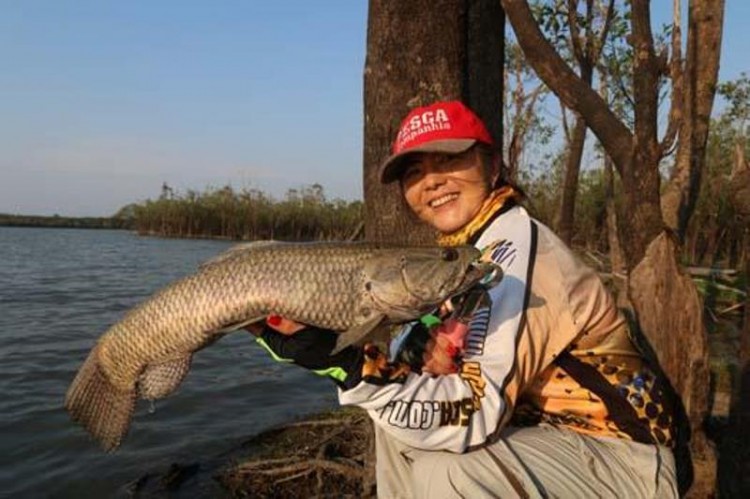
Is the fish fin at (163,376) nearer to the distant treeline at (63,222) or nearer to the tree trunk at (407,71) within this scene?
the tree trunk at (407,71)

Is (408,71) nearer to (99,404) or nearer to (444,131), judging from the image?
(444,131)

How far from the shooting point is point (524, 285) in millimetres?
2359

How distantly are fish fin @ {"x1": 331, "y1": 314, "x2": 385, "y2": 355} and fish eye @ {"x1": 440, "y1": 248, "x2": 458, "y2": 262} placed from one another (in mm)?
317

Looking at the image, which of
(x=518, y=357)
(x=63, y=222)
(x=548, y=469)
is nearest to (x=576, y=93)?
(x=518, y=357)

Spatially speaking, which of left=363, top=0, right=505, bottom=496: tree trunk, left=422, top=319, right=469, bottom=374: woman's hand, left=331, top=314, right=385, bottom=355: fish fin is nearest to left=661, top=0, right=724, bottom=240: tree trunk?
left=363, top=0, right=505, bottom=496: tree trunk

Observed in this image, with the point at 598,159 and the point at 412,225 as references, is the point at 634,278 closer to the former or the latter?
the point at 412,225

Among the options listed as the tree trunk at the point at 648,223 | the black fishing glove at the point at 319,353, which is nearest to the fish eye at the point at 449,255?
the black fishing glove at the point at 319,353

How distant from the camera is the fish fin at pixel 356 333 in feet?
7.56

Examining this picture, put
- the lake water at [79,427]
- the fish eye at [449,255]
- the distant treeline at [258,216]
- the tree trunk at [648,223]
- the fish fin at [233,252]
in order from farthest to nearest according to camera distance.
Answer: the distant treeline at [258,216] → the lake water at [79,427] → the tree trunk at [648,223] → the fish fin at [233,252] → the fish eye at [449,255]

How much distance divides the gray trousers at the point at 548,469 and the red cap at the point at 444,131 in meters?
1.16

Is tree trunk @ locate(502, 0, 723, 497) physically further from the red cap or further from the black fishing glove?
the black fishing glove

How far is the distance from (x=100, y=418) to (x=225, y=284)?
2.96 feet

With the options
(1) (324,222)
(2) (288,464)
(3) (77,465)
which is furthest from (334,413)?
(1) (324,222)

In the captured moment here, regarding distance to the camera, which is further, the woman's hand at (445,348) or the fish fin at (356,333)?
the woman's hand at (445,348)
